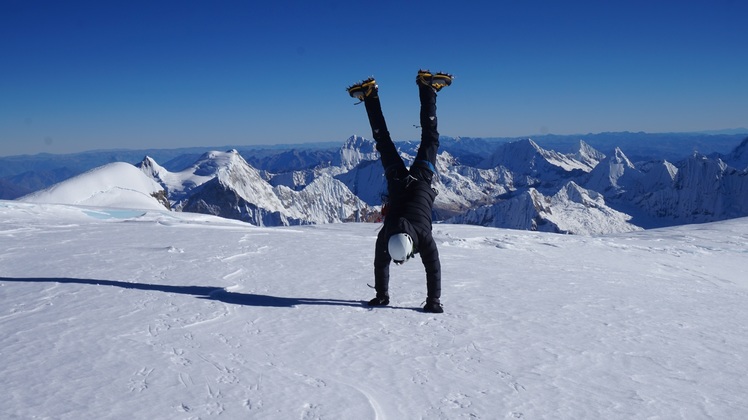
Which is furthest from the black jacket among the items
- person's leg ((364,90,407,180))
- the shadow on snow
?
the shadow on snow

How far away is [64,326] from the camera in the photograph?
5340 millimetres

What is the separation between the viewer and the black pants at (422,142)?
6.94 meters

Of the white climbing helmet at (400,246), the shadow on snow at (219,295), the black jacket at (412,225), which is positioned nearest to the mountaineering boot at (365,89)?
the black jacket at (412,225)

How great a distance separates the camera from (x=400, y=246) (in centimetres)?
600

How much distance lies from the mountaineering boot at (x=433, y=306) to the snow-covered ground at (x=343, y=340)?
0.54 feet

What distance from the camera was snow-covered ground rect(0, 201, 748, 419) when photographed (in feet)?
12.6

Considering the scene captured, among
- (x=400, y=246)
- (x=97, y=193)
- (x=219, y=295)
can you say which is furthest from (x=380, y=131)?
(x=97, y=193)

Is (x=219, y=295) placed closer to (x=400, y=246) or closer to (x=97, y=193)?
(x=400, y=246)

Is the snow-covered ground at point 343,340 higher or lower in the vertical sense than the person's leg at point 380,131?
lower

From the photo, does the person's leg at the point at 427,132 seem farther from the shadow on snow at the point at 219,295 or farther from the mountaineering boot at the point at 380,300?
the shadow on snow at the point at 219,295

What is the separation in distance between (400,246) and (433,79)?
8.85ft

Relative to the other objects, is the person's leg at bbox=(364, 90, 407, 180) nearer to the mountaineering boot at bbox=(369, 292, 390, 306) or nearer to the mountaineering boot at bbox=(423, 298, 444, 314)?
the mountaineering boot at bbox=(369, 292, 390, 306)

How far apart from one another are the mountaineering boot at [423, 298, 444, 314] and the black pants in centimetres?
171

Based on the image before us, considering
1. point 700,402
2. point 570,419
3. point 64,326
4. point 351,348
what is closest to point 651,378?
point 700,402
